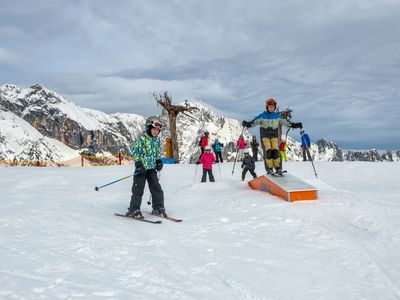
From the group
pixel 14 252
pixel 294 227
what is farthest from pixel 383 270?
pixel 14 252

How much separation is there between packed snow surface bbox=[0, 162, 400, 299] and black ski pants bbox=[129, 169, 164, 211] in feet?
1.62

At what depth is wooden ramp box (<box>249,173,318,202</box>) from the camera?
8172 millimetres

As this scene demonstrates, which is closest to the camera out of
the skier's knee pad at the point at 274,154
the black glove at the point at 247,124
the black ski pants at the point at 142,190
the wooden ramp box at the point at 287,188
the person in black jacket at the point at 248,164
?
the black ski pants at the point at 142,190

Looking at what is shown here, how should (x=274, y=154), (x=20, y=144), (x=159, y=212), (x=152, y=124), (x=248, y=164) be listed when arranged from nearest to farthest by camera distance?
(x=152, y=124)
(x=159, y=212)
(x=274, y=154)
(x=248, y=164)
(x=20, y=144)

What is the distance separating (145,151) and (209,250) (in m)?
3.18

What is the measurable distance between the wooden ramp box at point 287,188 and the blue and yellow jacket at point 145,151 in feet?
9.50

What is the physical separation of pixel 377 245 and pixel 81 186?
401 inches

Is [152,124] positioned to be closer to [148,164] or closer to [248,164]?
[148,164]

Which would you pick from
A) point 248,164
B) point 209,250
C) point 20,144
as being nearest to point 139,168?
point 209,250

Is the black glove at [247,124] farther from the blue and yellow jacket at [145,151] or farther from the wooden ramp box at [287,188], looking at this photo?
the blue and yellow jacket at [145,151]

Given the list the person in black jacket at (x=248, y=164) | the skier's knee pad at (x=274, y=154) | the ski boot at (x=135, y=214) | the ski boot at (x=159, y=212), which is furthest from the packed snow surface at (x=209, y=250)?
the person in black jacket at (x=248, y=164)

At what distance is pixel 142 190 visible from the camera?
7.73m

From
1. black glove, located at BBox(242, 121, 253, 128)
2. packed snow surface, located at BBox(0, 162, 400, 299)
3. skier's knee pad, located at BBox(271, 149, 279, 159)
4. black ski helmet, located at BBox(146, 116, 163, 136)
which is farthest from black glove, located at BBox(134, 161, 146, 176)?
skier's knee pad, located at BBox(271, 149, 279, 159)

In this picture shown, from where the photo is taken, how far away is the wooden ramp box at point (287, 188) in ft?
26.8
